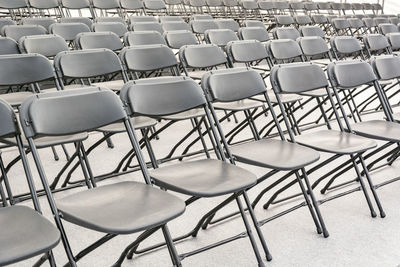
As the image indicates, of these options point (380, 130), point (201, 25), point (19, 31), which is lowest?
point (380, 130)

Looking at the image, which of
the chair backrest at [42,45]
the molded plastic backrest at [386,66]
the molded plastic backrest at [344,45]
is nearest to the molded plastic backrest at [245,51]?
the molded plastic backrest at [386,66]

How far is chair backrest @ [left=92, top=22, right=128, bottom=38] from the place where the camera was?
4.88 meters

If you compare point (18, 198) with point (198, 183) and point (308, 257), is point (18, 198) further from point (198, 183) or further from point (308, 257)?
point (308, 257)

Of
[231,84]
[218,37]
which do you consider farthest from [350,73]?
[218,37]

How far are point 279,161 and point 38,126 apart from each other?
1.29 meters

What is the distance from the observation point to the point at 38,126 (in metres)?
2.02

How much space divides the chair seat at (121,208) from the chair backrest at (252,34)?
357 cm

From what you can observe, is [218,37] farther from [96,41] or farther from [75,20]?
→ [75,20]

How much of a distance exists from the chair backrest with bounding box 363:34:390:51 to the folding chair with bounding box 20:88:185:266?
394 centimetres

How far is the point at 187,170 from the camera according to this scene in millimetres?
2324

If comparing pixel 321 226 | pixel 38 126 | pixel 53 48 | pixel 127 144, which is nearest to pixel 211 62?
pixel 127 144

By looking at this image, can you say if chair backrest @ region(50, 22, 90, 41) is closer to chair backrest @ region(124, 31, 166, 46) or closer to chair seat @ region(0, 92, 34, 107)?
chair backrest @ region(124, 31, 166, 46)

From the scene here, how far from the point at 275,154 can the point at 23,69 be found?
1.77 m

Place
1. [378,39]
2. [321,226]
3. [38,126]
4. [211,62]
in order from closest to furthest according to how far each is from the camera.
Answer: [38,126] → [321,226] → [211,62] → [378,39]
